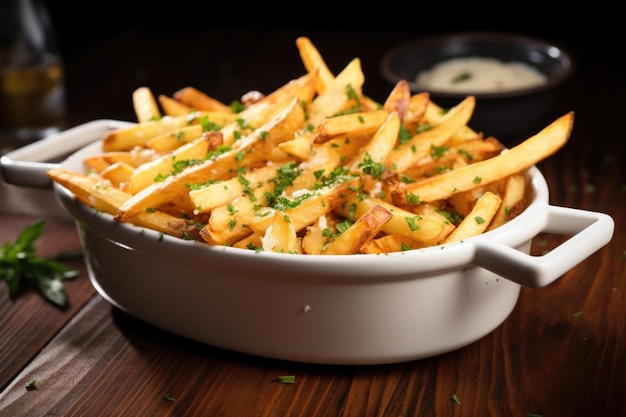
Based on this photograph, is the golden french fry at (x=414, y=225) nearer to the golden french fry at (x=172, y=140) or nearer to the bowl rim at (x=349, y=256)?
the bowl rim at (x=349, y=256)

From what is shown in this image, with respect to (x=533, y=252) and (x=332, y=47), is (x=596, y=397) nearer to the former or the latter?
(x=533, y=252)

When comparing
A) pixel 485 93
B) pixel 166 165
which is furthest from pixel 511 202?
pixel 485 93

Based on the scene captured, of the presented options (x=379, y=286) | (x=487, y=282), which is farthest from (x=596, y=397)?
(x=379, y=286)

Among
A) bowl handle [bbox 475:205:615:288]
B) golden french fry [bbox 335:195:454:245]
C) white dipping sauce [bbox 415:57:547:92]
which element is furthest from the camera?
white dipping sauce [bbox 415:57:547:92]

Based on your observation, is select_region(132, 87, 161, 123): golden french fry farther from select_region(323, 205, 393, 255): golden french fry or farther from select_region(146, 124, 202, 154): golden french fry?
select_region(323, 205, 393, 255): golden french fry

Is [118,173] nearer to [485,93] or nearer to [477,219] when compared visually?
[477,219]

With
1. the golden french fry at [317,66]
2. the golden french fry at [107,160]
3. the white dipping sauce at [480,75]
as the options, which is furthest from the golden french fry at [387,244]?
the white dipping sauce at [480,75]

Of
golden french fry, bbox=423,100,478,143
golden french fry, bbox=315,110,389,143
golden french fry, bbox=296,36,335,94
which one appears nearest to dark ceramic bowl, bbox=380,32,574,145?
golden french fry, bbox=423,100,478,143

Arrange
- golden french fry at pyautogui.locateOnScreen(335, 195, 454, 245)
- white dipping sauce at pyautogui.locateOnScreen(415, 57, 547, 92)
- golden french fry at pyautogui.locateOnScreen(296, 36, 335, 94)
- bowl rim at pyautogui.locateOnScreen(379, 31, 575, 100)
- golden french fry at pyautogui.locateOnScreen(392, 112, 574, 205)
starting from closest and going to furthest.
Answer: golden french fry at pyautogui.locateOnScreen(335, 195, 454, 245), golden french fry at pyautogui.locateOnScreen(392, 112, 574, 205), golden french fry at pyautogui.locateOnScreen(296, 36, 335, 94), bowl rim at pyautogui.locateOnScreen(379, 31, 575, 100), white dipping sauce at pyautogui.locateOnScreen(415, 57, 547, 92)
